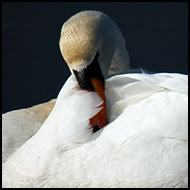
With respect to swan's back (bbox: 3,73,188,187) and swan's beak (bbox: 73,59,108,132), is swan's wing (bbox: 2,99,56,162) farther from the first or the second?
swan's beak (bbox: 73,59,108,132)

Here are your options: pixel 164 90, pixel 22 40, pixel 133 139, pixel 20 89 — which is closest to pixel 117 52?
pixel 164 90

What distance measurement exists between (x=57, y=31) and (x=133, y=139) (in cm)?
234

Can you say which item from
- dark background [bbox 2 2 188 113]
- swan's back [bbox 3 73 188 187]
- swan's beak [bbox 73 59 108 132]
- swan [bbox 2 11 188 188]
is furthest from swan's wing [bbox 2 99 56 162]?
dark background [bbox 2 2 188 113]

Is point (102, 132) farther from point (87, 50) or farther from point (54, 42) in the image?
point (54, 42)

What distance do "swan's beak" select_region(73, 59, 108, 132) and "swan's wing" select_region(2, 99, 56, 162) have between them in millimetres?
391

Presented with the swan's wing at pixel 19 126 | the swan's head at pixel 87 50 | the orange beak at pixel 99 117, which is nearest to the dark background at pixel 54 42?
the swan's wing at pixel 19 126

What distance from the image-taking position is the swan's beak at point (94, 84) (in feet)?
4.83

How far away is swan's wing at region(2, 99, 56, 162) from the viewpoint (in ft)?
5.73

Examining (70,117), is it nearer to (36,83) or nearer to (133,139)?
(133,139)

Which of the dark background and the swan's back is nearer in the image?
the swan's back

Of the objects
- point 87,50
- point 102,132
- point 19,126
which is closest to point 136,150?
point 102,132

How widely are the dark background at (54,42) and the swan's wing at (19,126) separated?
132 cm

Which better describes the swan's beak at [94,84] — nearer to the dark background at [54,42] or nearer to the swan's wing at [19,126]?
the swan's wing at [19,126]

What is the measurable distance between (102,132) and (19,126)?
21.1 inches
